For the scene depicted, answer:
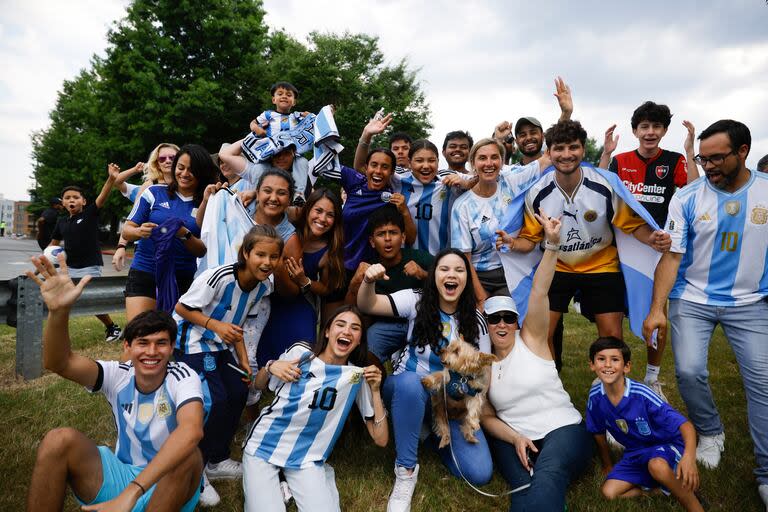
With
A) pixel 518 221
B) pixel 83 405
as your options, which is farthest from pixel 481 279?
pixel 83 405

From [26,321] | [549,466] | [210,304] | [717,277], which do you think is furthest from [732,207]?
[26,321]

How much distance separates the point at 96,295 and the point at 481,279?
5117mm

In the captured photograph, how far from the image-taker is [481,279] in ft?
15.0

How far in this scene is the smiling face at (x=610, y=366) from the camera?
11.0ft

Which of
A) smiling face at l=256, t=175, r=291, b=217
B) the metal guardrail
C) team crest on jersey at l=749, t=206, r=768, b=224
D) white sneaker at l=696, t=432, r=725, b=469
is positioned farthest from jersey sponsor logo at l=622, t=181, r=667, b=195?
the metal guardrail

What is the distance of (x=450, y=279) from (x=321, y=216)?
1.38 metres

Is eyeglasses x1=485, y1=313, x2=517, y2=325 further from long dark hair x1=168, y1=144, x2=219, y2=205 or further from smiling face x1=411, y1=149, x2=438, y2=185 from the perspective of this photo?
long dark hair x1=168, y1=144, x2=219, y2=205

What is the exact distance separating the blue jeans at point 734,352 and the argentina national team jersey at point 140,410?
3.69 m

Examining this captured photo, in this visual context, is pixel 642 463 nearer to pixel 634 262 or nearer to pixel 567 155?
pixel 634 262

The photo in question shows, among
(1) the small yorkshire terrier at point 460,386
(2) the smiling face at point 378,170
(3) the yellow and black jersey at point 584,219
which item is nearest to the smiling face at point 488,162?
(3) the yellow and black jersey at point 584,219

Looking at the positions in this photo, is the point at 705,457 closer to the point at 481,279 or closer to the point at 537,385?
the point at 537,385

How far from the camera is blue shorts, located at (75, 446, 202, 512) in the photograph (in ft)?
8.06

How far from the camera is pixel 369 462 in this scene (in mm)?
3760

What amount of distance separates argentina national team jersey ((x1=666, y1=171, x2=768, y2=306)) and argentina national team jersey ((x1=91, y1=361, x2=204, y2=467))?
388 centimetres
